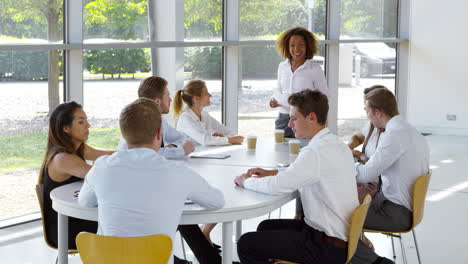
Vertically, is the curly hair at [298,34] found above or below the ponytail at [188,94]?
above

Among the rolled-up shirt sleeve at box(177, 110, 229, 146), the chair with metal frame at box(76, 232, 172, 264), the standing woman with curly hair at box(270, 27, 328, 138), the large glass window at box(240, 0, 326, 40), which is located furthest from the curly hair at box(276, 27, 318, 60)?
the chair with metal frame at box(76, 232, 172, 264)

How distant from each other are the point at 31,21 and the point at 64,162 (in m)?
2.20

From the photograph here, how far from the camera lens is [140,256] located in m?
2.33

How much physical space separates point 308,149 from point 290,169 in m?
0.13

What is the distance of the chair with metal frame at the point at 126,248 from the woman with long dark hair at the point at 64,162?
823mm

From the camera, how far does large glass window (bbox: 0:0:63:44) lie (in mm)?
4824

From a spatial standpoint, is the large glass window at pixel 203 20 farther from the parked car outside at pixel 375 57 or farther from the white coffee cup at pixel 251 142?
the parked car outside at pixel 375 57

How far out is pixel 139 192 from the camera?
242 centimetres

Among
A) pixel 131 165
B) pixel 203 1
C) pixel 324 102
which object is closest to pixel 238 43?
pixel 203 1

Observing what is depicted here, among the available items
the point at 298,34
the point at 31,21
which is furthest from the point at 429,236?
the point at 31,21

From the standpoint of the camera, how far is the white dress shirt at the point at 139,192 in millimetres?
2420

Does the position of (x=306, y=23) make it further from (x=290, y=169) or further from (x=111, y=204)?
(x=111, y=204)

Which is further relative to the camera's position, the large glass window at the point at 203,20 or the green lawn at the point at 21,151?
the large glass window at the point at 203,20

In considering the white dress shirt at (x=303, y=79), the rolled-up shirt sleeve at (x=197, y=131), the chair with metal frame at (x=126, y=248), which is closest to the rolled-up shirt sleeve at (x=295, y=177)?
the chair with metal frame at (x=126, y=248)
